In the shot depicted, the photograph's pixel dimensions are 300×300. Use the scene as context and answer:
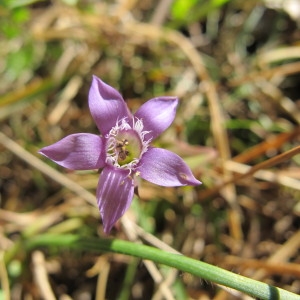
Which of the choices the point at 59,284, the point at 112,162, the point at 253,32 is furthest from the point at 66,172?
the point at 253,32

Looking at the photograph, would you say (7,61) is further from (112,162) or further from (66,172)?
(112,162)

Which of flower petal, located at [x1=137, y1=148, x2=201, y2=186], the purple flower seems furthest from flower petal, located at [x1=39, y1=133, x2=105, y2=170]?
flower petal, located at [x1=137, y1=148, x2=201, y2=186]

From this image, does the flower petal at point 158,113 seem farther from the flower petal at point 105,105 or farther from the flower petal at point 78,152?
the flower petal at point 78,152

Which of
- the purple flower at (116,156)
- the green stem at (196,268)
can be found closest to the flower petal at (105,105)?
the purple flower at (116,156)

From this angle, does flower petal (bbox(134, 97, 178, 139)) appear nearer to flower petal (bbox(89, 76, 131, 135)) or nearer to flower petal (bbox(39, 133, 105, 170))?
flower petal (bbox(89, 76, 131, 135))

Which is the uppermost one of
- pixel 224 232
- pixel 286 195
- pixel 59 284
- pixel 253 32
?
pixel 253 32

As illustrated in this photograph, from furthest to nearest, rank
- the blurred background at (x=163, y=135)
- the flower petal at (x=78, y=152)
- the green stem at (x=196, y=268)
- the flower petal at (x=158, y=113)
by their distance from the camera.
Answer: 1. the blurred background at (x=163, y=135)
2. the flower petal at (x=158, y=113)
3. the flower petal at (x=78, y=152)
4. the green stem at (x=196, y=268)
